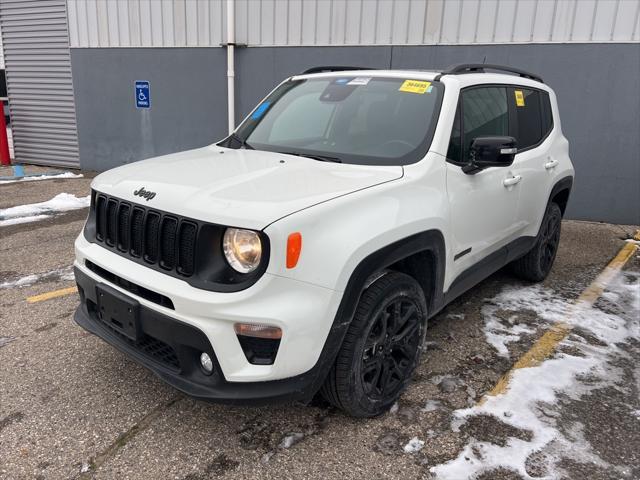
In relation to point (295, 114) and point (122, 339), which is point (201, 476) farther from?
point (295, 114)

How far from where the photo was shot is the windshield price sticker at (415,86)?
10.8 ft

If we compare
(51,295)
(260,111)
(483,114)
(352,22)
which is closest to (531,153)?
(483,114)

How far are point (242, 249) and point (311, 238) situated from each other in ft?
0.96

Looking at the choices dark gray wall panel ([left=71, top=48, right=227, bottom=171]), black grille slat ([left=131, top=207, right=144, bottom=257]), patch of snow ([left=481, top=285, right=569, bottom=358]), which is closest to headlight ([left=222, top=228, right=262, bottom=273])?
black grille slat ([left=131, top=207, right=144, bottom=257])

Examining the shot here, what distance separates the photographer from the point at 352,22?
792cm

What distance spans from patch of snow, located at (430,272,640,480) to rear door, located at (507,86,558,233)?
75 centimetres

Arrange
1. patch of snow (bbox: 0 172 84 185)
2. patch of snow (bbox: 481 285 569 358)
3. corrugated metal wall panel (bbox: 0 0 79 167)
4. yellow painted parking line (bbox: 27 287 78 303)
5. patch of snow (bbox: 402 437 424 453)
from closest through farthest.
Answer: patch of snow (bbox: 402 437 424 453), patch of snow (bbox: 481 285 569 358), yellow painted parking line (bbox: 27 287 78 303), patch of snow (bbox: 0 172 84 185), corrugated metal wall panel (bbox: 0 0 79 167)

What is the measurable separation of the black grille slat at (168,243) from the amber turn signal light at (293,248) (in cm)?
55

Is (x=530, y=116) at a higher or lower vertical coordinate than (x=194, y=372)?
higher

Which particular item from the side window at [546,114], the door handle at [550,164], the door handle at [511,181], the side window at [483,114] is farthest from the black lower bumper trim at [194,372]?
the side window at [546,114]

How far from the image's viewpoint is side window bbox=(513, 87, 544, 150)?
13.5 ft

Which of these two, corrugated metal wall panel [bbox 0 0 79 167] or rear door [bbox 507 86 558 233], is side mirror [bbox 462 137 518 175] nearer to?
rear door [bbox 507 86 558 233]

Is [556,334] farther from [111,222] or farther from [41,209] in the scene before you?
Answer: [41,209]

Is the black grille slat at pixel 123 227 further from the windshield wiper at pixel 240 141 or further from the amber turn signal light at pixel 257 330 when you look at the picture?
the windshield wiper at pixel 240 141
